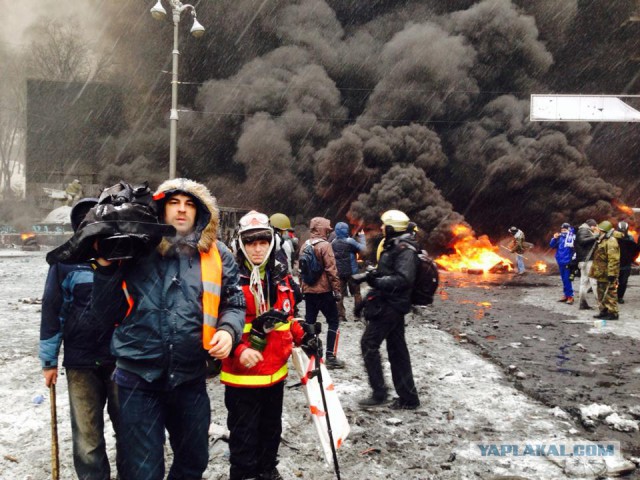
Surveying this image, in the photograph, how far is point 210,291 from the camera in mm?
2150

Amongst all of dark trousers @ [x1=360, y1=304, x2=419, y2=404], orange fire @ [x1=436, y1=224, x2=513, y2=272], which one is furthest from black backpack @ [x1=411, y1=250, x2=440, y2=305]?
orange fire @ [x1=436, y1=224, x2=513, y2=272]

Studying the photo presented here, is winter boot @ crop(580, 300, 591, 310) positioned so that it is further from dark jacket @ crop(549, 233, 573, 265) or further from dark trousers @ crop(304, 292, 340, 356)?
dark trousers @ crop(304, 292, 340, 356)

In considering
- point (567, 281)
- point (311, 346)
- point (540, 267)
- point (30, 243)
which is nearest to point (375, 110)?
point (540, 267)

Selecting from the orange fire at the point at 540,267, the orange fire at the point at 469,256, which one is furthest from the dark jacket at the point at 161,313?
the orange fire at the point at 540,267

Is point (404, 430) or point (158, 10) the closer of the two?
point (404, 430)

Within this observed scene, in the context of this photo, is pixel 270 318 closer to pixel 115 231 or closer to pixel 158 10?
pixel 115 231

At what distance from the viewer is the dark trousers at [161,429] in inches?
81.4

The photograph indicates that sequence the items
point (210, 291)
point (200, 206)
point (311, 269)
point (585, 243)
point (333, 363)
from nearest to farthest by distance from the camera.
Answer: point (210, 291), point (200, 206), point (333, 363), point (311, 269), point (585, 243)

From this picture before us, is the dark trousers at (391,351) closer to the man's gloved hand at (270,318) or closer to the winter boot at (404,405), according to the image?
the winter boot at (404,405)

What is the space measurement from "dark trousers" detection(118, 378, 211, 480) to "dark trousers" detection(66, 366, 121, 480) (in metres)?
0.53

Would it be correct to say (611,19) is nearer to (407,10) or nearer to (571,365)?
(407,10)

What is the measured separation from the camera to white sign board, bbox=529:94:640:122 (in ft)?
35.8

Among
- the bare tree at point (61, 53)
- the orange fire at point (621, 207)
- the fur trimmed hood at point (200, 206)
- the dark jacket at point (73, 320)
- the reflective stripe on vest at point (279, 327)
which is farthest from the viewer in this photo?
the bare tree at point (61, 53)

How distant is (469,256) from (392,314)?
1527cm
